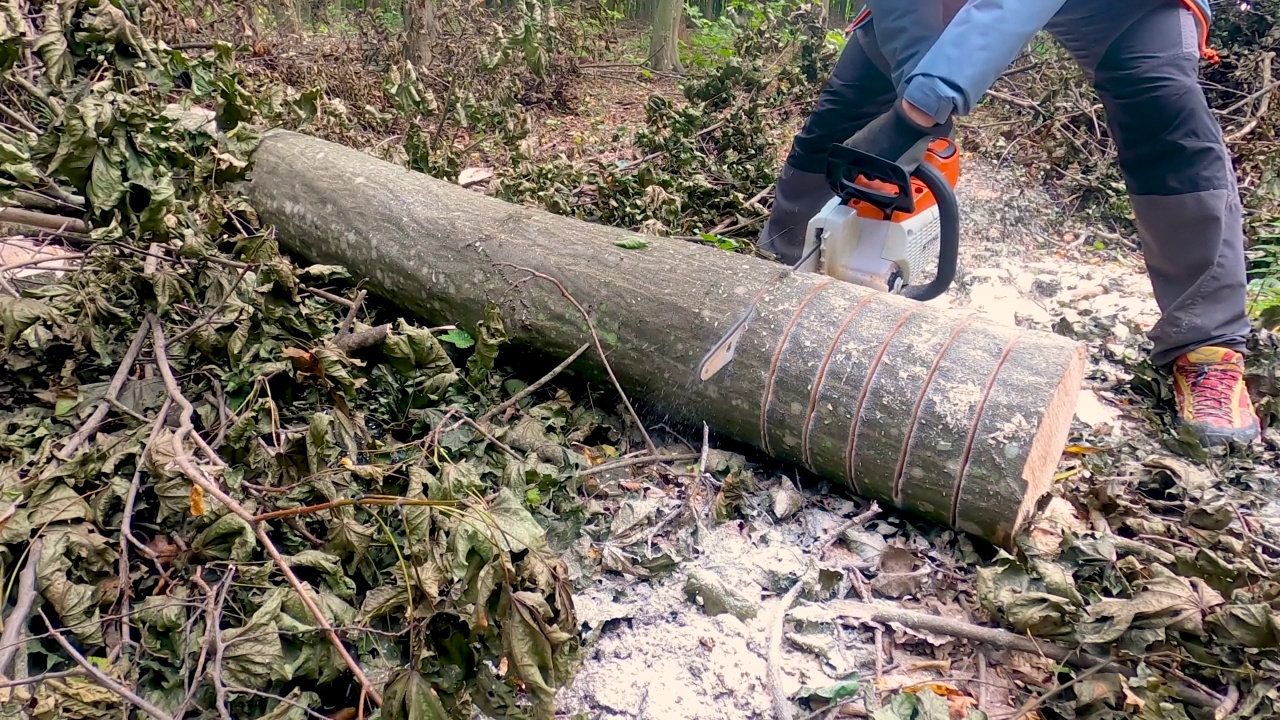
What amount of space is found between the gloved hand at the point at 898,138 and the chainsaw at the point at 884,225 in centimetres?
5

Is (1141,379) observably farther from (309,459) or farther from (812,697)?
(309,459)

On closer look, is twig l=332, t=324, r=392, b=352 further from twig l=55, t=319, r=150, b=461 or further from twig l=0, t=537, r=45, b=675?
twig l=0, t=537, r=45, b=675

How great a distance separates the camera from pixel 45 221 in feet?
7.94

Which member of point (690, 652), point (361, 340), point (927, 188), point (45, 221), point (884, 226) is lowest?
point (690, 652)

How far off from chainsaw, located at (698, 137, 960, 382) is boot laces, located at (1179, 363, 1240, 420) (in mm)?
829

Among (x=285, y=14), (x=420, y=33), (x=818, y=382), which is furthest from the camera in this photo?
(x=285, y=14)

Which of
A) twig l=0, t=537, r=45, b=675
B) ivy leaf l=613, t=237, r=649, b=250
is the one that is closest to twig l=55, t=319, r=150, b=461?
twig l=0, t=537, r=45, b=675

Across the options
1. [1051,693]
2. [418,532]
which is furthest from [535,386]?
[1051,693]

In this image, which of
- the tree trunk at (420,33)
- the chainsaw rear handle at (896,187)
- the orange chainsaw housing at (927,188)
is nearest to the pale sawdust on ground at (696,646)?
the chainsaw rear handle at (896,187)

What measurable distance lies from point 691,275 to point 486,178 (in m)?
2.24

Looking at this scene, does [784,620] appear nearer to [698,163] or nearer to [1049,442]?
[1049,442]

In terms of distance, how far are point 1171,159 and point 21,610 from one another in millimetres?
3109

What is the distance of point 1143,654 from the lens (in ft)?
5.12

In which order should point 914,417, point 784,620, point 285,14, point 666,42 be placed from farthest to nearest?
1. point 666,42
2. point 285,14
3. point 914,417
4. point 784,620
